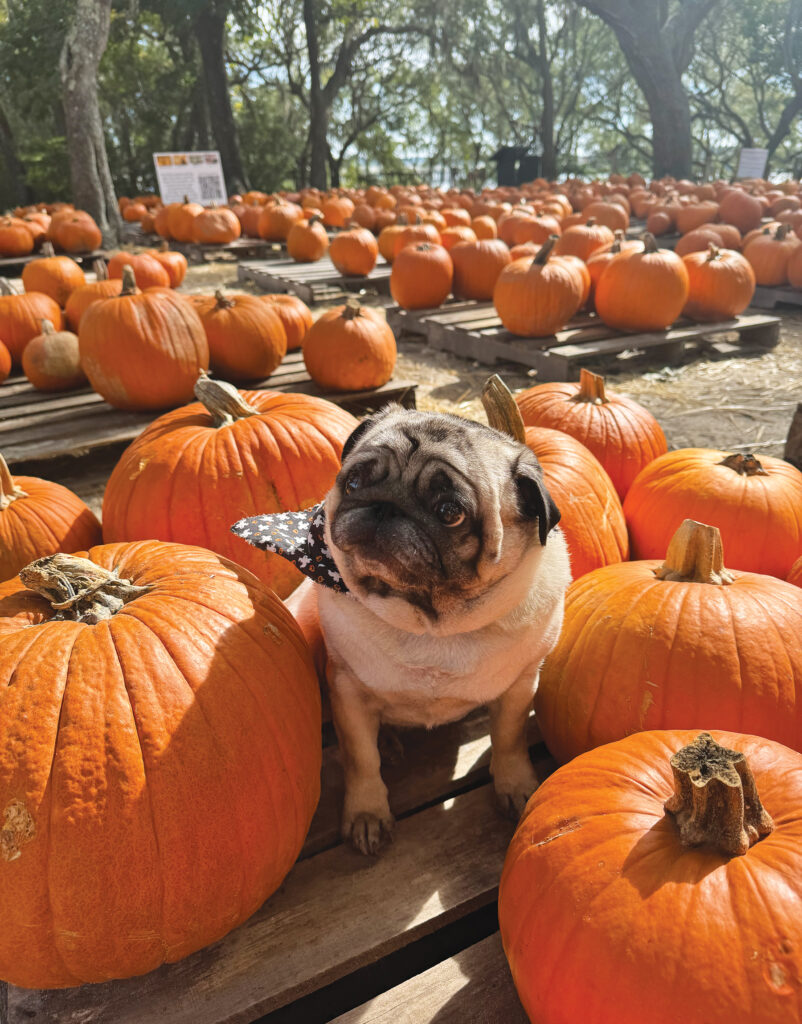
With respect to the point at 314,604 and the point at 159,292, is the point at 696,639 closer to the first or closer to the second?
the point at 314,604

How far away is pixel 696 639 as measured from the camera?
5.85 feet

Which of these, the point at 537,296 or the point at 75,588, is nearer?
the point at 75,588

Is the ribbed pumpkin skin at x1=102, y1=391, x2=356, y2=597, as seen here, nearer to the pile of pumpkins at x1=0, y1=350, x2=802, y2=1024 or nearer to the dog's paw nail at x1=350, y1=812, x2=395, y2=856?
the pile of pumpkins at x1=0, y1=350, x2=802, y2=1024

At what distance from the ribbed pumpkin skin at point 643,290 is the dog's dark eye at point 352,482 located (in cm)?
586

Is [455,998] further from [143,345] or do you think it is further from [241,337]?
[241,337]

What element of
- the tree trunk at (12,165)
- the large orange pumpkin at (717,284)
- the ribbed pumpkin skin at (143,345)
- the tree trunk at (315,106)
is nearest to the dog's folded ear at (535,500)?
the ribbed pumpkin skin at (143,345)

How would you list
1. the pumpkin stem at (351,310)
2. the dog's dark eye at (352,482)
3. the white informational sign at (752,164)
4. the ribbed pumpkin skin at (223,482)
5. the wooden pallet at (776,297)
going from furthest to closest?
the white informational sign at (752,164) < the wooden pallet at (776,297) < the pumpkin stem at (351,310) < the ribbed pumpkin skin at (223,482) < the dog's dark eye at (352,482)

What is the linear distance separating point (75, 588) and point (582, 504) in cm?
174

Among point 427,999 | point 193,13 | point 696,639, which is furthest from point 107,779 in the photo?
point 193,13

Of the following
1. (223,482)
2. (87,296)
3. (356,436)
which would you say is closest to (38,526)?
(223,482)

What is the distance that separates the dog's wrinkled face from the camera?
4.85 feet

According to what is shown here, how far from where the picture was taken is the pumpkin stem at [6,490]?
8.38ft

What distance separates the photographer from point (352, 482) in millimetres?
1604

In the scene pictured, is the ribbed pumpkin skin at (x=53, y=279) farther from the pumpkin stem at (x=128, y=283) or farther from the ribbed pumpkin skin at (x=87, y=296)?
the pumpkin stem at (x=128, y=283)
